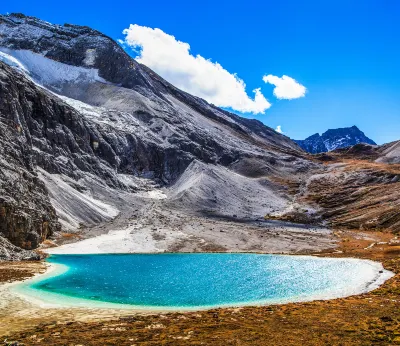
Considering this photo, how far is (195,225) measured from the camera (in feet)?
310

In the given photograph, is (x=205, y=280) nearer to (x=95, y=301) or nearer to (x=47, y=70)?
(x=95, y=301)

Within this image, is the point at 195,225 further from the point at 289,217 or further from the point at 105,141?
the point at 105,141

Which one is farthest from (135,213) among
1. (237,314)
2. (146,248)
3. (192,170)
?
(237,314)

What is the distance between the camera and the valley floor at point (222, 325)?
58.7ft

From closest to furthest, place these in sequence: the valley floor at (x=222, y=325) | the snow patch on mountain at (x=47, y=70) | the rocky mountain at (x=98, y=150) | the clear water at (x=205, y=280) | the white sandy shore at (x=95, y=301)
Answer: the valley floor at (x=222, y=325)
the white sandy shore at (x=95, y=301)
the clear water at (x=205, y=280)
the rocky mountain at (x=98, y=150)
the snow patch on mountain at (x=47, y=70)

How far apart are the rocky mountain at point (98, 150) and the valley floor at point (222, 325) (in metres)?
31.2

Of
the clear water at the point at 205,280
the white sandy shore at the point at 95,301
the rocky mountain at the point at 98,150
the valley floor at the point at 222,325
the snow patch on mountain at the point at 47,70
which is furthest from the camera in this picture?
the snow patch on mountain at the point at 47,70

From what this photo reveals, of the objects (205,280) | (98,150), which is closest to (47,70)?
(98,150)

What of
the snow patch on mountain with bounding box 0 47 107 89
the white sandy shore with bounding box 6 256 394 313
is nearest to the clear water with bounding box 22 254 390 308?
the white sandy shore with bounding box 6 256 394 313

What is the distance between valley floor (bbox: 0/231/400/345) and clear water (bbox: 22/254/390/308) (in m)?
6.19

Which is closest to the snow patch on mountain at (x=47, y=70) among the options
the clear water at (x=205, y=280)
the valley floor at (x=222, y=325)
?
the clear water at (x=205, y=280)

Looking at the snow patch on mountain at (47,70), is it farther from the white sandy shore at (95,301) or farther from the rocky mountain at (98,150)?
the white sandy shore at (95,301)

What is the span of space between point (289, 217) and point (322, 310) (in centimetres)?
9195

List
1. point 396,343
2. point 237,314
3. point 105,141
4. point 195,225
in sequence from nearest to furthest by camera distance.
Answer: point 396,343 → point 237,314 → point 195,225 → point 105,141
